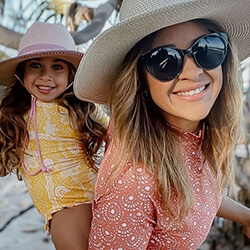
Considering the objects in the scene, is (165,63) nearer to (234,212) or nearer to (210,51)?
(210,51)

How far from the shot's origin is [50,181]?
143 cm

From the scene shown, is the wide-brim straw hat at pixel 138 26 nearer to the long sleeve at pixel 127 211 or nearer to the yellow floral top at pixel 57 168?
the long sleeve at pixel 127 211

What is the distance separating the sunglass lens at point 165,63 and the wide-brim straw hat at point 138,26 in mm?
48

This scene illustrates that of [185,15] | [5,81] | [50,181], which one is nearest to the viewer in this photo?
[185,15]

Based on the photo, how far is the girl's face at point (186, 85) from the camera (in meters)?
0.88

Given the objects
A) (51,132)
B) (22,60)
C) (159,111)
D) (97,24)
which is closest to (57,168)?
(51,132)

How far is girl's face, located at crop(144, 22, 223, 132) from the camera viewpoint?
88 centimetres

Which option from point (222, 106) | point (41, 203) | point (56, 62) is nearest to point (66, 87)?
point (56, 62)

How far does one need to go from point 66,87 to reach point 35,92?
11cm

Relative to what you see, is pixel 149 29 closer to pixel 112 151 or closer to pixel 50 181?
pixel 112 151

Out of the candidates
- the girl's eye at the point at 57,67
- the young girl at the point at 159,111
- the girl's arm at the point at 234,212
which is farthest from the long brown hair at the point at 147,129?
the girl's eye at the point at 57,67

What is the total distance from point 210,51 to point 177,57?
8cm

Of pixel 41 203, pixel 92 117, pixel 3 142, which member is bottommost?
pixel 41 203

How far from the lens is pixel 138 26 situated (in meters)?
0.86
